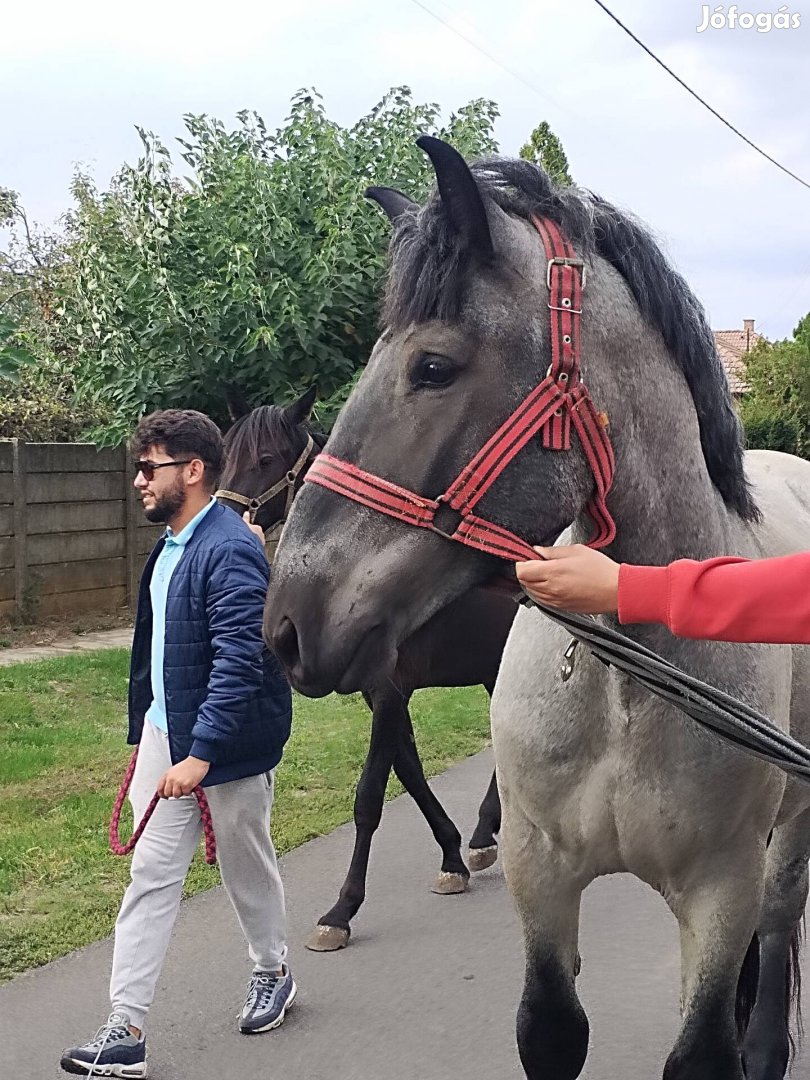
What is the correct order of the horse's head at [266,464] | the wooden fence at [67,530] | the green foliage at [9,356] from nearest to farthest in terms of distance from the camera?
the horse's head at [266,464]
the green foliage at [9,356]
the wooden fence at [67,530]

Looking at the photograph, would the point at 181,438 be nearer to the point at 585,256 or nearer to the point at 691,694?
the point at 585,256

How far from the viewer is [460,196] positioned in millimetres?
1922

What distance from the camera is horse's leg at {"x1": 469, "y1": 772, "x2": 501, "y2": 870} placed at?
17.9 ft

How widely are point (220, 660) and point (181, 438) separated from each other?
72cm

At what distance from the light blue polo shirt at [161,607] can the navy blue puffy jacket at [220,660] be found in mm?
31

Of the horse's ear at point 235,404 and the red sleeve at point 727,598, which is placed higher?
the horse's ear at point 235,404

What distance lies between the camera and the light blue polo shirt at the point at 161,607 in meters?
3.70

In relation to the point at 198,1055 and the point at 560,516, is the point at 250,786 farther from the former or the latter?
the point at 560,516

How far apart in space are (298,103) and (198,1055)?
6486 mm

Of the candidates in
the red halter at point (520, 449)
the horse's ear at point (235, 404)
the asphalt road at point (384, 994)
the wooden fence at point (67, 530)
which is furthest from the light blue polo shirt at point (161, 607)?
the wooden fence at point (67, 530)

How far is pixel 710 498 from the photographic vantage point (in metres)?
2.31

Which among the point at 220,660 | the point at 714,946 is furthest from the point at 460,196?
the point at 220,660

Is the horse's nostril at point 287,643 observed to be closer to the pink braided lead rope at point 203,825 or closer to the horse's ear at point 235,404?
the pink braided lead rope at point 203,825

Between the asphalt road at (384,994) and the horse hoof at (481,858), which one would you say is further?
the horse hoof at (481,858)
